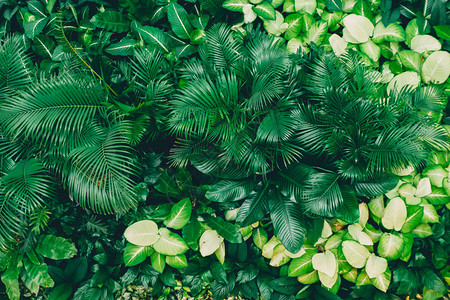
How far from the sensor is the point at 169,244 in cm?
240

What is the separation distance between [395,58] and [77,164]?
117 inches

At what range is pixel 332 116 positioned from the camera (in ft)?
7.59

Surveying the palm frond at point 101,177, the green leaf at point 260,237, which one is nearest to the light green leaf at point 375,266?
the green leaf at point 260,237

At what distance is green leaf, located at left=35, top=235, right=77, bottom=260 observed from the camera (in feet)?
7.97

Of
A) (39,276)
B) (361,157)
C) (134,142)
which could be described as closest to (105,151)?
(134,142)

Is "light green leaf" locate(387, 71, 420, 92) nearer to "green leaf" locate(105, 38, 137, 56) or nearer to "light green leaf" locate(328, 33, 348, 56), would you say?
"light green leaf" locate(328, 33, 348, 56)

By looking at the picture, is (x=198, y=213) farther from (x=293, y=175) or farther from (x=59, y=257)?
(x=59, y=257)

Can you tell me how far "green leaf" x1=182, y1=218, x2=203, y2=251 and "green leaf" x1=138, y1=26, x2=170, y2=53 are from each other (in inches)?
64.2

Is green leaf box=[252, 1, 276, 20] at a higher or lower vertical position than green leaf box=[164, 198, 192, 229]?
higher

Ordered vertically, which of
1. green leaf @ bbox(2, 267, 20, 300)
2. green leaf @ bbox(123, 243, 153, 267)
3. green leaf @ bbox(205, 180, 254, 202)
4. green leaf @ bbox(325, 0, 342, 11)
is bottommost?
green leaf @ bbox(2, 267, 20, 300)

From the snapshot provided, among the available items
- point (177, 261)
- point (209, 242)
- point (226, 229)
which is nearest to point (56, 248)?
point (177, 261)

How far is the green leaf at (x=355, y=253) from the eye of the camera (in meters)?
2.39

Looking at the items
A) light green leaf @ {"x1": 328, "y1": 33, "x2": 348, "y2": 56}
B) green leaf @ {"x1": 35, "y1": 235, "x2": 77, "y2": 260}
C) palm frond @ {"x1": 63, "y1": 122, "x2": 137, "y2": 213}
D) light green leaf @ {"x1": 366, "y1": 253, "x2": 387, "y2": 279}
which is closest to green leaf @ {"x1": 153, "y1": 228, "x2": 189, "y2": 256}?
palm frond @ {"x1": 63, "y1": 122, "x2": 137, "y2": 213}

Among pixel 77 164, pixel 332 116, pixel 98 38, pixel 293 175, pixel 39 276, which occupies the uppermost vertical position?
pixel 98 38
